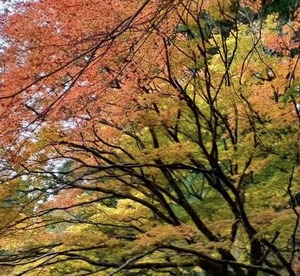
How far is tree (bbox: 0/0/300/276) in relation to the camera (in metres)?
5.09

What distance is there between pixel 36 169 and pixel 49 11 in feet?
7.07

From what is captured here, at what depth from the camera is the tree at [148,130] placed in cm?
509

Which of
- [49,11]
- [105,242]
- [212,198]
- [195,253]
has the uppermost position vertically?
[49,11]

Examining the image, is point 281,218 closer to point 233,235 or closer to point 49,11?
point 233,235

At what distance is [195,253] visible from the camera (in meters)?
5.61

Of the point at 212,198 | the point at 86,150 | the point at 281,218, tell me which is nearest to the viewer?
the point at 281,218

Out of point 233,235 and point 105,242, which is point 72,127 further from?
point 233,235

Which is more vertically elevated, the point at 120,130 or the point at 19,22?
the point at 19,22

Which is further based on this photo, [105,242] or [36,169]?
[105,242]

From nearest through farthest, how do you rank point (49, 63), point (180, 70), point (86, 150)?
point (49, 63), point (180, 70), point (86, 150)

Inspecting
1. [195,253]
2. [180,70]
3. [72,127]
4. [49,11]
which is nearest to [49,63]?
[49,11]

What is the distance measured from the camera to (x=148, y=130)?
24.7 ft

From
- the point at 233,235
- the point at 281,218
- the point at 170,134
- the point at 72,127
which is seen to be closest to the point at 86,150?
the point at 72,127

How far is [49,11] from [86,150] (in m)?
2.10
